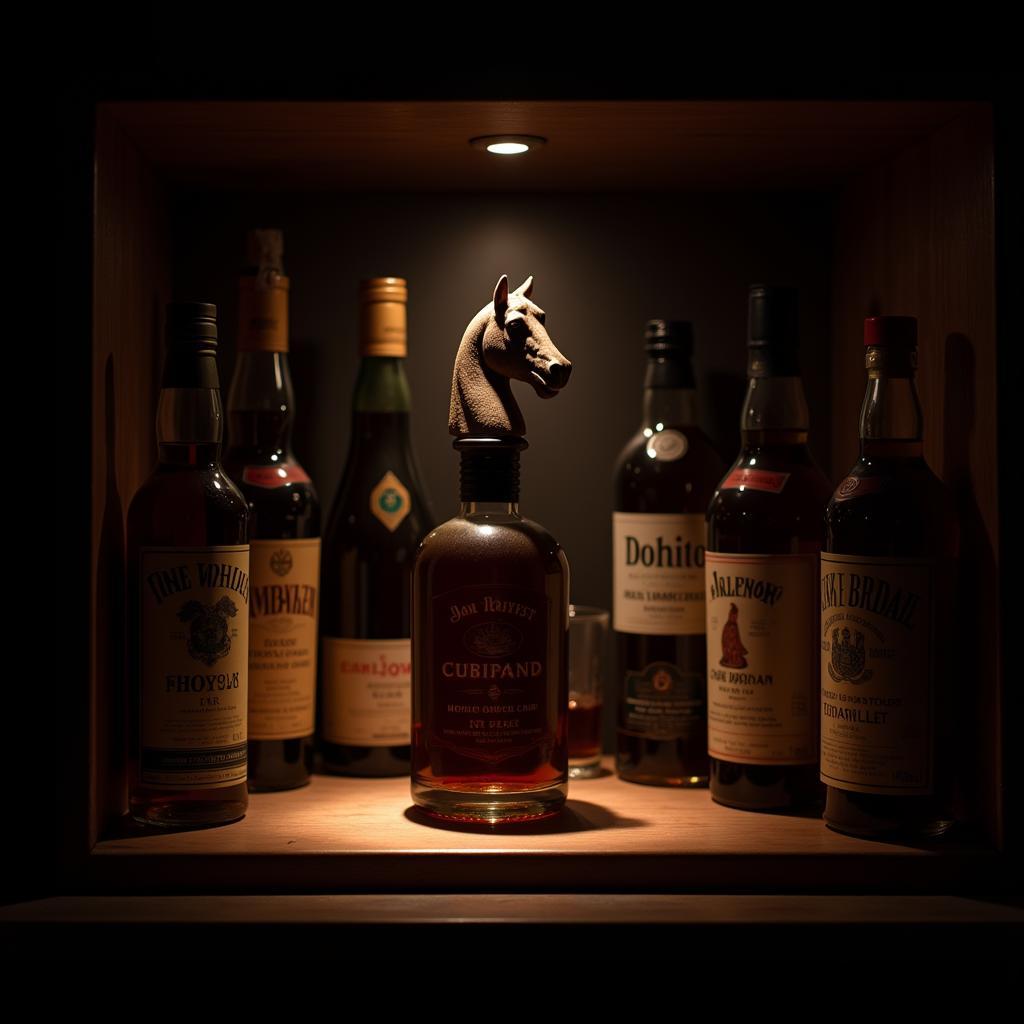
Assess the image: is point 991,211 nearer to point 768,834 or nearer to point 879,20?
point 879,20

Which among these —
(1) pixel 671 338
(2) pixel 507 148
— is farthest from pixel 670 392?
(2) pixel 507 148

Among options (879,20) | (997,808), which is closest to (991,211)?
(879,20)

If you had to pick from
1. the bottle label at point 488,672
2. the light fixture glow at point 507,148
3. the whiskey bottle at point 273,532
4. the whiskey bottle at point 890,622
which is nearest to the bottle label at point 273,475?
the whiskey bottle at point 273,532

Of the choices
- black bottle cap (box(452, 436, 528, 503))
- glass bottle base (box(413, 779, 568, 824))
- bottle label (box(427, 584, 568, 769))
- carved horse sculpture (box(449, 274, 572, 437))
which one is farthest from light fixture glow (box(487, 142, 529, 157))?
glass bottle base (box(413, 779, 568, 824))

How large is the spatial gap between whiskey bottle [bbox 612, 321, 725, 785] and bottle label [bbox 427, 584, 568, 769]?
0.18 meters

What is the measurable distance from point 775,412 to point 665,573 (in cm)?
17

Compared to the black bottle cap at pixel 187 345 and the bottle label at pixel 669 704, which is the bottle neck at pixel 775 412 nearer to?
the bottle label at pixel 669 704

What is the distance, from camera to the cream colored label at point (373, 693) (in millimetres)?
1056

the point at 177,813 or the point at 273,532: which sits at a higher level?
the point at 273,532

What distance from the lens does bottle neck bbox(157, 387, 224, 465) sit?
895 millimetres

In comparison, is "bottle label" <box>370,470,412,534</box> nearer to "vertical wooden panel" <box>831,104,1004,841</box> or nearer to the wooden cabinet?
the wooden cabinet

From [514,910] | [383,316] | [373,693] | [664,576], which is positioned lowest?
[514,910]

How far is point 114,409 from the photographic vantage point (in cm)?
88

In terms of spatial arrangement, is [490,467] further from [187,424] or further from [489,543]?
[187,424]
